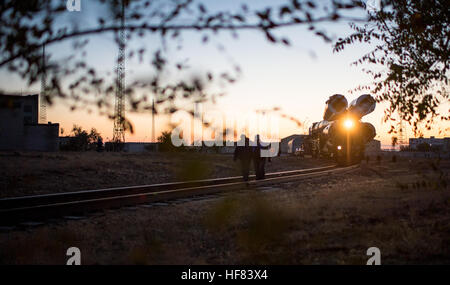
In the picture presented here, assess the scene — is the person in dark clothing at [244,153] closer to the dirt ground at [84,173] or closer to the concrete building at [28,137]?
the dirt ground at [84,173]

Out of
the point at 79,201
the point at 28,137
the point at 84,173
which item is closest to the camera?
the point at 79,201

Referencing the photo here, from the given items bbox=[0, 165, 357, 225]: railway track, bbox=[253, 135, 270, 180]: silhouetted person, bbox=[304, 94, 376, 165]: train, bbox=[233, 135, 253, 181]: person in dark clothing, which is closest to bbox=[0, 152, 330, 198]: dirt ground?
bbox=[0, 165, 357, 225]: railway track

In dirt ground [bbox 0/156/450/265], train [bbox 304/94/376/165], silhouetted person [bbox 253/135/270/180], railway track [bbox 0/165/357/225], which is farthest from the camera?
train [bbox 304/94/376/165]

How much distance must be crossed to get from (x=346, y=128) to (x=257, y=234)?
21642 mm

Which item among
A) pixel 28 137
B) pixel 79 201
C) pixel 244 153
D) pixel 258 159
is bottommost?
pixel 79 201

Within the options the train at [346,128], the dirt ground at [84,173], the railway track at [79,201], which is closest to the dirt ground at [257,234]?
the railway track at [79,201]

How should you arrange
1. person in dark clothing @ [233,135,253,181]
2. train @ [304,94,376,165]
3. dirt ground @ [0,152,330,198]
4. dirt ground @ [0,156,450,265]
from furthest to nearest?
train @ [304,94,376,165], person in dark clothing @ [233,135,253,181], dirt ground @ [0,152,330,198], dirt ground @ [0,156,450,265]

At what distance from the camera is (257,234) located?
6.04 meters

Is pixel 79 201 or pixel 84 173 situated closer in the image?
pixel 79 201

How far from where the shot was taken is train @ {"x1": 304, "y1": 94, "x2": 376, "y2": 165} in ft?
81.5

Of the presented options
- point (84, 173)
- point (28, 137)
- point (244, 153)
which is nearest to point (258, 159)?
point (244, 153)

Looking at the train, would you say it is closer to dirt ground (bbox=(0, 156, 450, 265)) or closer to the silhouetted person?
the silhouetted person

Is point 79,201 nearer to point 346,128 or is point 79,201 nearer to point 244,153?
point 244,153

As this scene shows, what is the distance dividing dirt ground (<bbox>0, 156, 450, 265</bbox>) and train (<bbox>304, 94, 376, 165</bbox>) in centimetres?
1665
